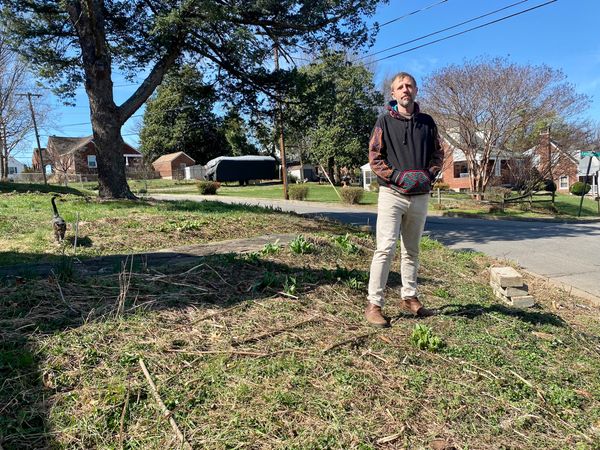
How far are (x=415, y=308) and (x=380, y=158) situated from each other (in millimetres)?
1275

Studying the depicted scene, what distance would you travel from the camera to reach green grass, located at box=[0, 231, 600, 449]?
223 cm

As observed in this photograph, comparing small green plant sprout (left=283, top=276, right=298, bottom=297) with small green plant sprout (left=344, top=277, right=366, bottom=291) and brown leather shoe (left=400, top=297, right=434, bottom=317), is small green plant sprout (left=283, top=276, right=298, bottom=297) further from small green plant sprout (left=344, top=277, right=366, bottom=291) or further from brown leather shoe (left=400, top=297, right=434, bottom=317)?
brown leather shoe (left=400, top=297, right=434, bottom=317)

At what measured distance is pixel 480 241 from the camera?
12.4m

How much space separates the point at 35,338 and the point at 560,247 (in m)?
11.9

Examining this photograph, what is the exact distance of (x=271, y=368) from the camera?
2707mm

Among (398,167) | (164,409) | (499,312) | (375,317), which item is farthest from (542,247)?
(164,409)

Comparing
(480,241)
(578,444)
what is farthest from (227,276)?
(480,241)

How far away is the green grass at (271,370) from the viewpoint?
223 cm

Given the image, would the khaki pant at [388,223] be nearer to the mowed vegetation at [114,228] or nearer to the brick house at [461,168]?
the mowed vegetation at [114,228]

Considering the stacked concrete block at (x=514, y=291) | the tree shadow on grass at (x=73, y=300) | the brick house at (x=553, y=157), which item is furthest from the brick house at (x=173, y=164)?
the stacked concrete block at (x=514, y=291)

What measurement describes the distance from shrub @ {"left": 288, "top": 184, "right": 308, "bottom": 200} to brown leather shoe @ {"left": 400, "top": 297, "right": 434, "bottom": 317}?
77.6 feet

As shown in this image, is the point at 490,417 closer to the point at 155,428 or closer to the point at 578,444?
the point at 578,444

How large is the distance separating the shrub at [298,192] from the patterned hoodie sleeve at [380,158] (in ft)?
78.1

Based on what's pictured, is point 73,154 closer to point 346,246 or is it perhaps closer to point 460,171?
point 460,171
